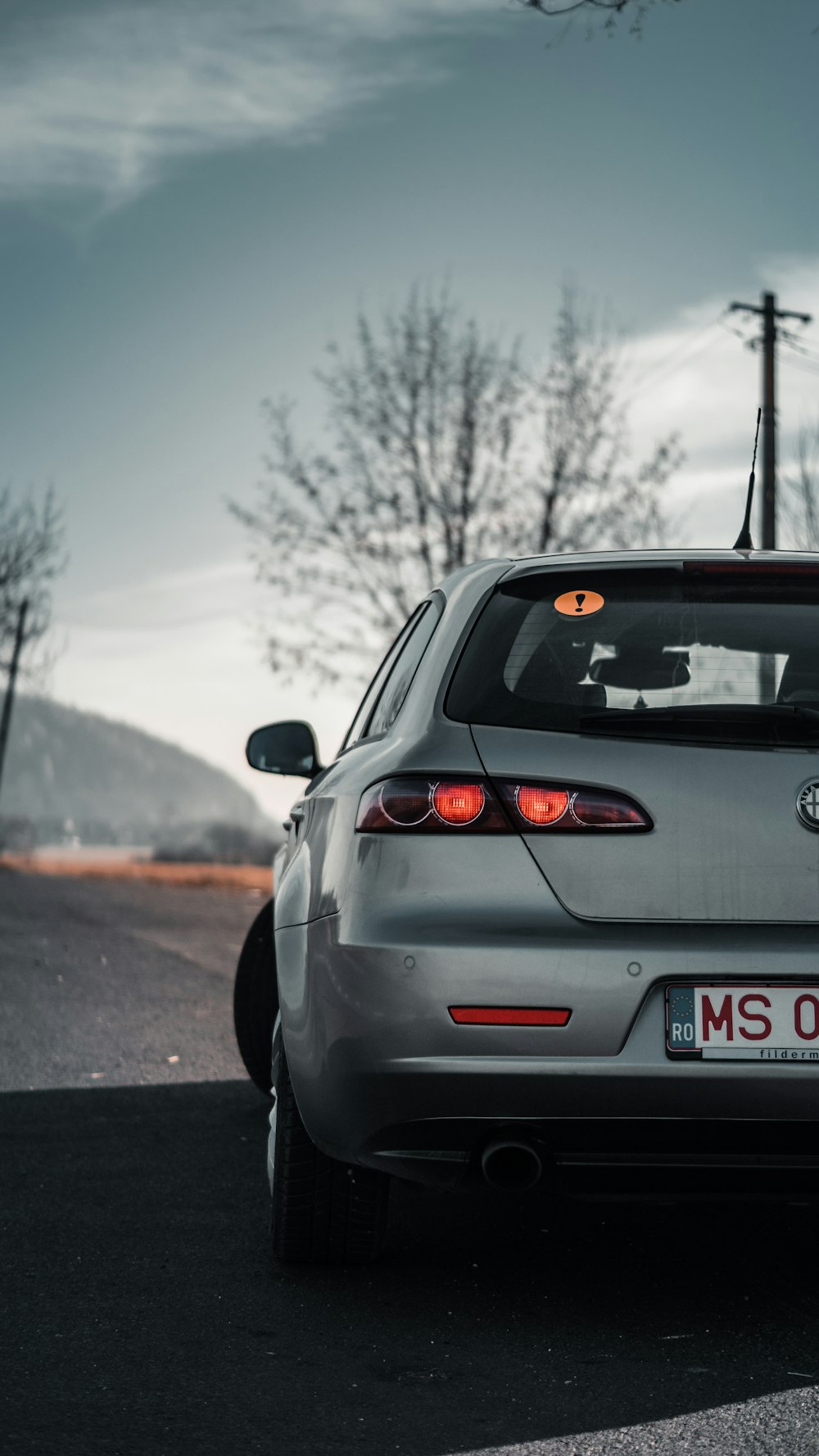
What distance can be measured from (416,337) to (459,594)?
25.7 meters

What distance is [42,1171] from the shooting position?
4988 mm

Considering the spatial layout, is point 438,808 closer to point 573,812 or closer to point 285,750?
point 573,812

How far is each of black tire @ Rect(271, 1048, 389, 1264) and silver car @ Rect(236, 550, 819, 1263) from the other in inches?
10.7

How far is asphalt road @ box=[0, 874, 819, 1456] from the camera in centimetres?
276

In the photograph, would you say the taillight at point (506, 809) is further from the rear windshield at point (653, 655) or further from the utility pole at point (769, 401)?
the utility pole at point (769, 401)

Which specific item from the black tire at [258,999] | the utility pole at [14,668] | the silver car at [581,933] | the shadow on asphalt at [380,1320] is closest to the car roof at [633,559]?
the silver car at [581,933]

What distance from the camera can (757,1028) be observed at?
306 centimetres

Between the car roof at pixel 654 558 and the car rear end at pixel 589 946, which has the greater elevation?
the car roof at pixel 654 558

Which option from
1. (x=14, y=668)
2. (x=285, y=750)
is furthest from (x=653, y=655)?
(x=14, y=668)

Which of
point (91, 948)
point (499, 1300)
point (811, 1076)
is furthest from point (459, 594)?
point (91, 948)

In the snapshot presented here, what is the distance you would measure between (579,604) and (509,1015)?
3.17 ft

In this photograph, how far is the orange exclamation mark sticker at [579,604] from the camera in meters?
3.48

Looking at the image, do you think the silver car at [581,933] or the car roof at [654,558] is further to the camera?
the car roof at [654,558]

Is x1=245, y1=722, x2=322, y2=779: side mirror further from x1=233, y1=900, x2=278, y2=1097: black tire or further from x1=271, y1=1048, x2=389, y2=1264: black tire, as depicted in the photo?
x1=271, y1=1048, x2=389, y2=1264: black tire
